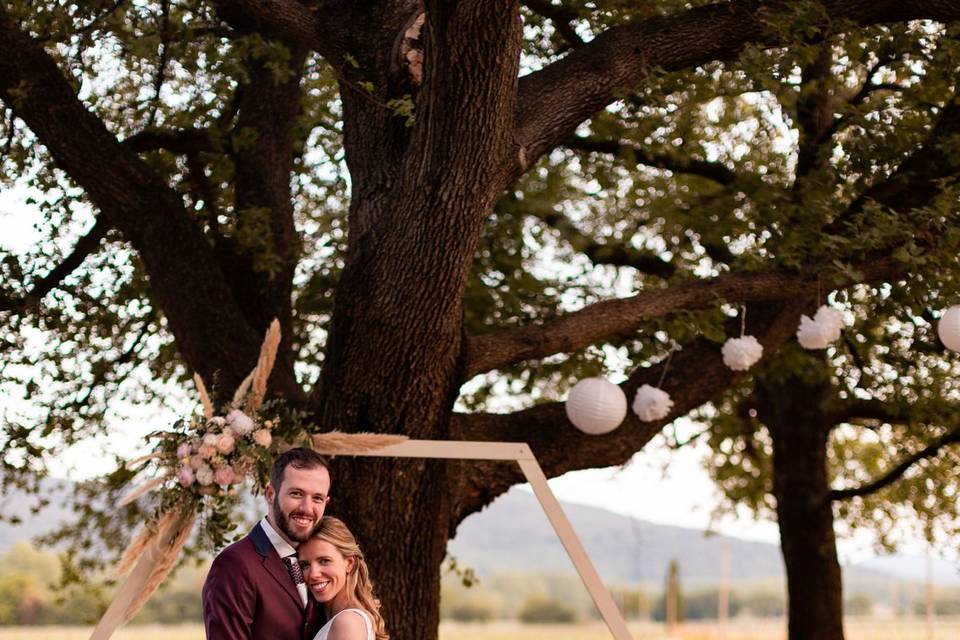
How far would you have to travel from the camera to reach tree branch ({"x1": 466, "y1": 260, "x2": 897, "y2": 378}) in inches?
224

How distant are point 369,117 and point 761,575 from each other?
22.0 metres

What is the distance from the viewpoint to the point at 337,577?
10.3 ft

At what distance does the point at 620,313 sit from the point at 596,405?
0.47 metres

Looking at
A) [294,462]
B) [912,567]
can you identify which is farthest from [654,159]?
[912,567]

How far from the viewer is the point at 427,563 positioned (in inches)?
211

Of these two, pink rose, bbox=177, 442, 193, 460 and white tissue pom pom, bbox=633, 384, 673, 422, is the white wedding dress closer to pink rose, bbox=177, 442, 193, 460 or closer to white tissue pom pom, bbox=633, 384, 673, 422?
pink rose, bbox=177, 442, 193, 460

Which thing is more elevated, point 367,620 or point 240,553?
point 240,553

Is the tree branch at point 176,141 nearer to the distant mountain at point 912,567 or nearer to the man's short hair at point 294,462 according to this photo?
the man's short hair at point 294,462

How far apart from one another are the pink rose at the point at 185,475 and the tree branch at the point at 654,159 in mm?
4010

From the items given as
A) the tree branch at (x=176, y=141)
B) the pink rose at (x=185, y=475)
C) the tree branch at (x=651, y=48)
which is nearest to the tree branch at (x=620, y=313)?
the tree branch at (x=651, y=48)

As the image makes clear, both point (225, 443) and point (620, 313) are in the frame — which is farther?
point (620, 313)

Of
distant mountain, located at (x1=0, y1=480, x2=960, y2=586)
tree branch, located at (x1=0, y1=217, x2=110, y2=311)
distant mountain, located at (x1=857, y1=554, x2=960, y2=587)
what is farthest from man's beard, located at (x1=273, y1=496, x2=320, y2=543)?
distant mountain, located at (x1=0, y1=480, x2=960, y2=586)

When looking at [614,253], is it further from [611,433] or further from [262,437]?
[262,437]

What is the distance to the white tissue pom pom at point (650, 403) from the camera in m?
6.21
